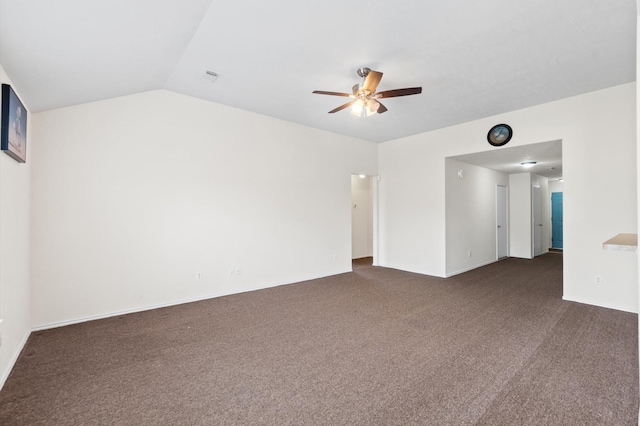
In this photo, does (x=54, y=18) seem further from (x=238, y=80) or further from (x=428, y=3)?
(x=428, y=3)

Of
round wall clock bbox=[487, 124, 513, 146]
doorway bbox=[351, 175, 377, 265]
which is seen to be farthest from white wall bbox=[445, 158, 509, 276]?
doorway bbox=[351, 175, 377, 265]

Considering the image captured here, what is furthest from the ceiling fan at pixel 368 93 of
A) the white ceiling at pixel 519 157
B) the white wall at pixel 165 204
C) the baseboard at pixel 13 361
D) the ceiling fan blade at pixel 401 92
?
the baseboard at pixel 13 361

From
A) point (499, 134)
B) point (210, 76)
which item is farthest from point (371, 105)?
point (499, 134)

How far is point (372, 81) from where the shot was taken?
2.92 m

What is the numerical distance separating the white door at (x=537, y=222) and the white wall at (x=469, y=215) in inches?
65.3

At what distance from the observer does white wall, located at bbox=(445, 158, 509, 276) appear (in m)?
5.64

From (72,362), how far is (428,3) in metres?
4.08

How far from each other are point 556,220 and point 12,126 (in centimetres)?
1231

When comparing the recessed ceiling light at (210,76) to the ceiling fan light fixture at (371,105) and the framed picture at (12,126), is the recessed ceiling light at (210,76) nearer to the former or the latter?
the framed picture at (12,126)

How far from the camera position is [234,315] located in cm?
355

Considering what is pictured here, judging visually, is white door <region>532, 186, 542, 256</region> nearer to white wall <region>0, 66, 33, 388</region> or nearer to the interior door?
the interior door

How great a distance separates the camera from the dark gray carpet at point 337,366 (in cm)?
183

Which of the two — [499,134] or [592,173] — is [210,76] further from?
[592,173]

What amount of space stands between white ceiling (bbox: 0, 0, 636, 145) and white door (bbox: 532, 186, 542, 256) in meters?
5.29
